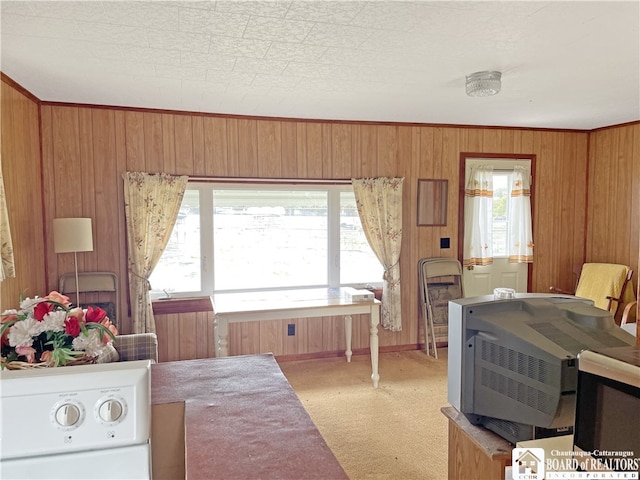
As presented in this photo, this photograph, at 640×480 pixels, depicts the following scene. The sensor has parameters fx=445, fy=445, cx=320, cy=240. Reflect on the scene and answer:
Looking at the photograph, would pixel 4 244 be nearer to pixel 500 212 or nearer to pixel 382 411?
pixel 382 411

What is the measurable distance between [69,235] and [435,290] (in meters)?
3.46

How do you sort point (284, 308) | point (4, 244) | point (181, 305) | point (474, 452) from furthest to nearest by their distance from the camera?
point (181, 305), point (284, 308), point (4, 244), point (474, 452)

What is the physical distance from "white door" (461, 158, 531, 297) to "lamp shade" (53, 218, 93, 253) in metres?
3.77

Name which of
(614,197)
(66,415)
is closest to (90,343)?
(66,415)

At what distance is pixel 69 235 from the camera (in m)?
3.43

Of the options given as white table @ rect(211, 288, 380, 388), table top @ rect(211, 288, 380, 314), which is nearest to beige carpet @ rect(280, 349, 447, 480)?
white table @ rect(211, 288, 380, 388)

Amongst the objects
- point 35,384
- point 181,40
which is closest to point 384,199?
point 181,40

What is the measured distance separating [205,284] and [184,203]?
2.62 ft

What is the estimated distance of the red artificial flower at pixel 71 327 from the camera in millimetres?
1283

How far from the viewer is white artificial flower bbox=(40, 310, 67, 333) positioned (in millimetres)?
1265

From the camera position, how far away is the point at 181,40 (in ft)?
7.76

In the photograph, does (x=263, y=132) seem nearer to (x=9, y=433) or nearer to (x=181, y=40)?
(x=181, y=40)

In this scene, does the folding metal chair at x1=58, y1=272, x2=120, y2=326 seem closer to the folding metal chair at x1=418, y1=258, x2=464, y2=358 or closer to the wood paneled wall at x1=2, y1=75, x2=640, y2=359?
the wood paneled wall at x1=2, y1=75, x2=640, y2=359

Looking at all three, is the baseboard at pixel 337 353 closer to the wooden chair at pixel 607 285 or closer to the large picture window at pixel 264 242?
the large picture window at pixel 264 242
